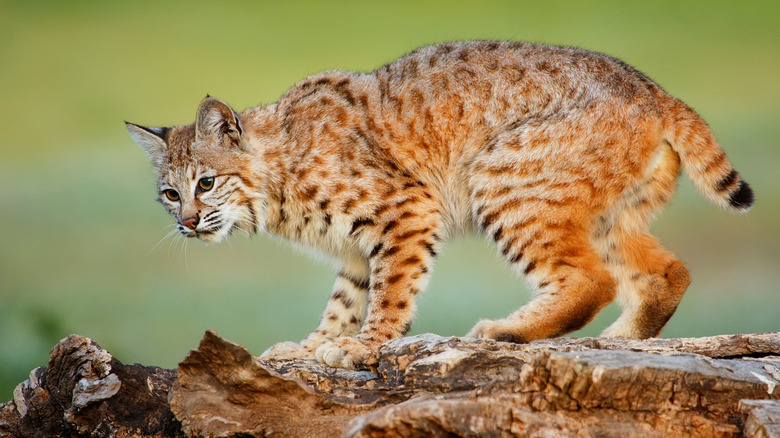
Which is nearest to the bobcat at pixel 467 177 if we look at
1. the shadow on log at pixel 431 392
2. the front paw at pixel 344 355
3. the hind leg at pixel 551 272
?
the hind leg at pixel 551 272

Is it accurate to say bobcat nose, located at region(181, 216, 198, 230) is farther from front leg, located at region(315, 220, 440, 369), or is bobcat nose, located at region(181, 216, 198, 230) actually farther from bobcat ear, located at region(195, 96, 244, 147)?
front leg, located at region(315, 220, 440, 369)

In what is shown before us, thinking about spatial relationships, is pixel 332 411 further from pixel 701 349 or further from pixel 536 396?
pixel 701 349

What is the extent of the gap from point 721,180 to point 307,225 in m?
2.29

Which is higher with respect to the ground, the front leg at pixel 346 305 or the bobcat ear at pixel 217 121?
the bobcat ear at pixel 217 121

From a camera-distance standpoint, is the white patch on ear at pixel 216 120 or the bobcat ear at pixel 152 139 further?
the bobcat ear at pixel 152 139

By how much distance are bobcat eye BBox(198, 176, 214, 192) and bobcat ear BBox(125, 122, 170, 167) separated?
1.24ft

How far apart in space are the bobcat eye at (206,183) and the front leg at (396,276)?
38.9 inches

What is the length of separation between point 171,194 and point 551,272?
7.19 feet

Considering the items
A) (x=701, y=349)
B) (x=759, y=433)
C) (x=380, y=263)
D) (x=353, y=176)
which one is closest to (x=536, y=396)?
(x=759, y=433)

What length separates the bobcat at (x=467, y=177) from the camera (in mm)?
4270

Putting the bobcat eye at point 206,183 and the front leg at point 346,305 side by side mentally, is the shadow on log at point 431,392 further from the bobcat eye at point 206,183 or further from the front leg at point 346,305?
the bobcat eye at point 206,183

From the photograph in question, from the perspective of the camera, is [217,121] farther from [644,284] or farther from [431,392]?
[644,284]

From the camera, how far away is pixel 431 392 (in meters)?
2.91

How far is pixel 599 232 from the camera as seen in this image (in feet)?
15.1
